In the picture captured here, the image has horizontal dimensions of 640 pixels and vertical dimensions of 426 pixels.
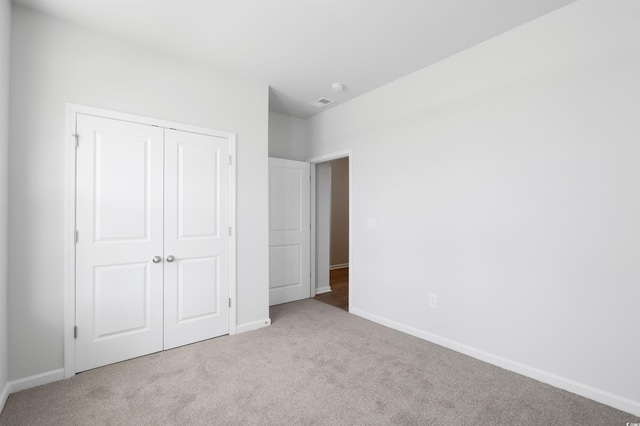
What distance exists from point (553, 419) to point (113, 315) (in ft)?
10.7

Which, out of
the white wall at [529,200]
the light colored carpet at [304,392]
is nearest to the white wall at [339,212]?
the white wall at [529,200]

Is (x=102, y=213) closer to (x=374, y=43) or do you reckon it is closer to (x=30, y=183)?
(x=30, y=183)

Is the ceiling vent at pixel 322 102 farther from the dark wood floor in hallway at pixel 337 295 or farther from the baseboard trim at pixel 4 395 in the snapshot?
the baseboard trim at pixel 4 395

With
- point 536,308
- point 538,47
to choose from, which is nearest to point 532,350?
point 536,308

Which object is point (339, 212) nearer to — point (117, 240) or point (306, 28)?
point (306, 28)

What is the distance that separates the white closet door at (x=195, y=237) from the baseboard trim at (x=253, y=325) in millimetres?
134

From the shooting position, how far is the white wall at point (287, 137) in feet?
14.6

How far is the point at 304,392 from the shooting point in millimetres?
2127

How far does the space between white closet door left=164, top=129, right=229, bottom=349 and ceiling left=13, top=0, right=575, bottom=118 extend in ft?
2.73

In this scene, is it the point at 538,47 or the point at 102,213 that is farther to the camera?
the point at 102,213

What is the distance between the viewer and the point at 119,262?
2580 mm

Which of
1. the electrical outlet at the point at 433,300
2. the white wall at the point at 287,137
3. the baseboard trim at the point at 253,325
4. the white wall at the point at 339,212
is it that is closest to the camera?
the electrical outlet at the point at 433,300

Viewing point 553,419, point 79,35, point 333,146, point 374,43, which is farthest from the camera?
point 333,146

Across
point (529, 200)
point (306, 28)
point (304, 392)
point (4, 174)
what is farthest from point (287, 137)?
point (304, 392)
